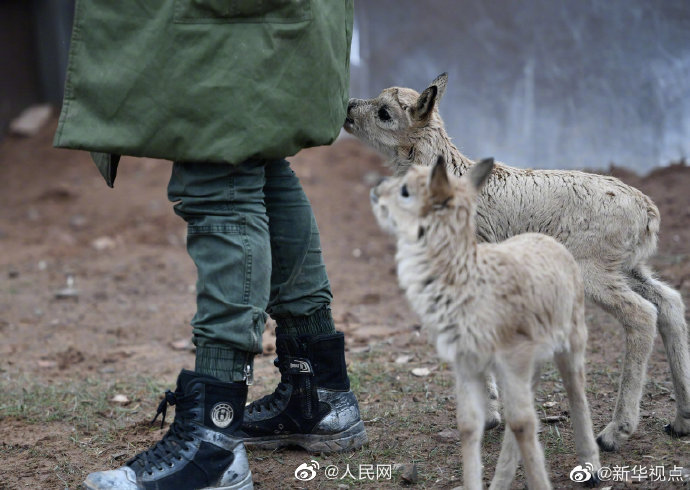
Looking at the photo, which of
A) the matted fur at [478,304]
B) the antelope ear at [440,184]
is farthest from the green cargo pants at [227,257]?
the antelope ear at [440,184]

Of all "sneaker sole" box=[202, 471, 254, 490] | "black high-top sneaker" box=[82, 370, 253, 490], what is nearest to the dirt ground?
"sneaker sole" box=[202, 471, 254, 490]

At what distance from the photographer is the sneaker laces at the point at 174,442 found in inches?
107

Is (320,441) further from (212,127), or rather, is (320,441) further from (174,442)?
(212,127)

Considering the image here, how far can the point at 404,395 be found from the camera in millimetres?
3930

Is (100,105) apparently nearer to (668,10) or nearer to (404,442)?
(404,442)

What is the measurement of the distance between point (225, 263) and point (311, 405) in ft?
2.75

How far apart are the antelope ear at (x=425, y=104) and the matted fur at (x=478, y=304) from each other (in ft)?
4.21

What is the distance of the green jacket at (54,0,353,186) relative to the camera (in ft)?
8.52

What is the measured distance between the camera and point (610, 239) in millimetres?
3316

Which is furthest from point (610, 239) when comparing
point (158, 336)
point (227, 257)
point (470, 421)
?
point (158, 336)

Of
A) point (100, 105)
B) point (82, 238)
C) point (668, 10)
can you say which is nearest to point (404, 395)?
point (100, 105)

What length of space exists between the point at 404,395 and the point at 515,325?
64.4 inches

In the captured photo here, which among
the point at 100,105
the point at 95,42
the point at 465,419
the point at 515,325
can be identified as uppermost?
the point at 95,42

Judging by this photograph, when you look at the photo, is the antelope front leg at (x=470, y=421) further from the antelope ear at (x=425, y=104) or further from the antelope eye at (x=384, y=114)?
the antelope eye at (x=384, y=114)
